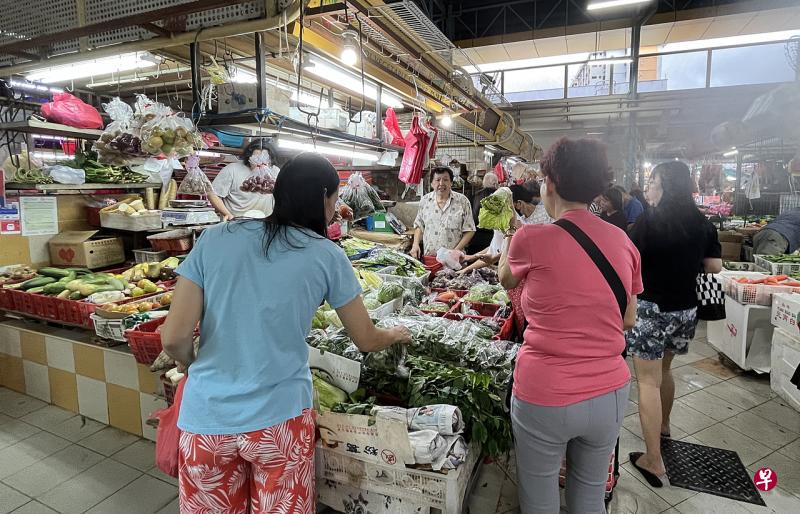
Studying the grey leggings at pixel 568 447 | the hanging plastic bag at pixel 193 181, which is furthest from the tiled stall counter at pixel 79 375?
the grey leggings at pixel 568 447

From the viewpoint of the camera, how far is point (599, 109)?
11914 mm

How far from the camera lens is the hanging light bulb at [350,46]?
3.08 metres

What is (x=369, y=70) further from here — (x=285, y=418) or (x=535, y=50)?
(x=535, y=50)

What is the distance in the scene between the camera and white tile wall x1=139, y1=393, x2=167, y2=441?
3193 millimetres

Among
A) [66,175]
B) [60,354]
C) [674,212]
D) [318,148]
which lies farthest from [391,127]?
[60,354]

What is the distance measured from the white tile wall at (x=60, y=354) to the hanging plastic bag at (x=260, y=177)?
1.81 metres

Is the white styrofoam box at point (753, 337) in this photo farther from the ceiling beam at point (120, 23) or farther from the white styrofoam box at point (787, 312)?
the ceiling beam at point (120, 23)

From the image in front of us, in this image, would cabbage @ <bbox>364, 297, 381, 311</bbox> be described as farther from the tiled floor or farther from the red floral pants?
the red floral pants

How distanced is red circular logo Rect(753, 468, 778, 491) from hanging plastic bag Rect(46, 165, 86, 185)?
5454mm

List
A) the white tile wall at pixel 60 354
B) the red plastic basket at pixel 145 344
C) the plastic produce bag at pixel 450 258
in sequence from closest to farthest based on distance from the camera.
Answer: the red plastic basket at pixel 145 344 < the white tile wall at pixel 60 354 < the plastic produce bag at pixel 450 258

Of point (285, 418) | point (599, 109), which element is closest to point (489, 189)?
point (285, 418)

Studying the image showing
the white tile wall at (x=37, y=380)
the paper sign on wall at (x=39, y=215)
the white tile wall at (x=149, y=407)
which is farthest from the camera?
the paper sign on wall at (x=39, y=215)

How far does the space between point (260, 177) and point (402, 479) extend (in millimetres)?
3002

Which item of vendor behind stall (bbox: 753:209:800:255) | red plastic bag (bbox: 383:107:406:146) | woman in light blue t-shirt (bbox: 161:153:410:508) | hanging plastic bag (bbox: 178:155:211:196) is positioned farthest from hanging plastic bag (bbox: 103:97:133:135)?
vendor behind stall (bbox: 753:209:800:255)
